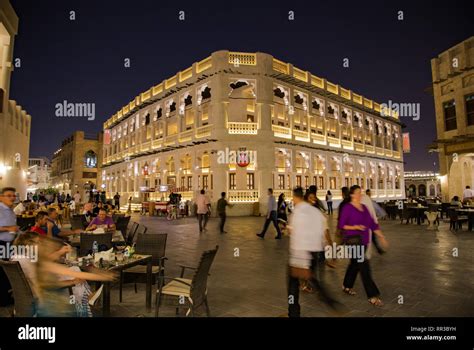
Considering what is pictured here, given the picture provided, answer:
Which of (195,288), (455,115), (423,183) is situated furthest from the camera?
(423,183)

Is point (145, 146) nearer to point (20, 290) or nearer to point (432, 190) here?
point (20, 290)

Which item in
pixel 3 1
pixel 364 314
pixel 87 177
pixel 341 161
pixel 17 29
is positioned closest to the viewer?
pixel 364 314

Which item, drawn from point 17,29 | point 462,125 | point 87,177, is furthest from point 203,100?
point 87,177

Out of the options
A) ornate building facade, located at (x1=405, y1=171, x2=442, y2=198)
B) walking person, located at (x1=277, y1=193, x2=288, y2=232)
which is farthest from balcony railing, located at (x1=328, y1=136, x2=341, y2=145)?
ornate building facade, located at (x1=405, y1=171, x2=442, y2=198)

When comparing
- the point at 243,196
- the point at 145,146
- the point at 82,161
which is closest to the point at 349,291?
the point at 243,196

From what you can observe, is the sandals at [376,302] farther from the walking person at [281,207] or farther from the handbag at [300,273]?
the walking person at [281,207]

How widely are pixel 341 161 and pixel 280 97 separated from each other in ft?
32.4

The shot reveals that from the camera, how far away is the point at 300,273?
144 inches

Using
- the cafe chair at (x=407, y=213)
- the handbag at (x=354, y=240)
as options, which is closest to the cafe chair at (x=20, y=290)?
the handbag at (x=354, y=240)

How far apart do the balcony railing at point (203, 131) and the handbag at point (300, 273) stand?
63.9 ft

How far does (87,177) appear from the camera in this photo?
48.5 m

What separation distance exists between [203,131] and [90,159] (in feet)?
105

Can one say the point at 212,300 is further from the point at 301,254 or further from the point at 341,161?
the point at 341,161

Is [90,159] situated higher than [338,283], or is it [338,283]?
[90,159]
